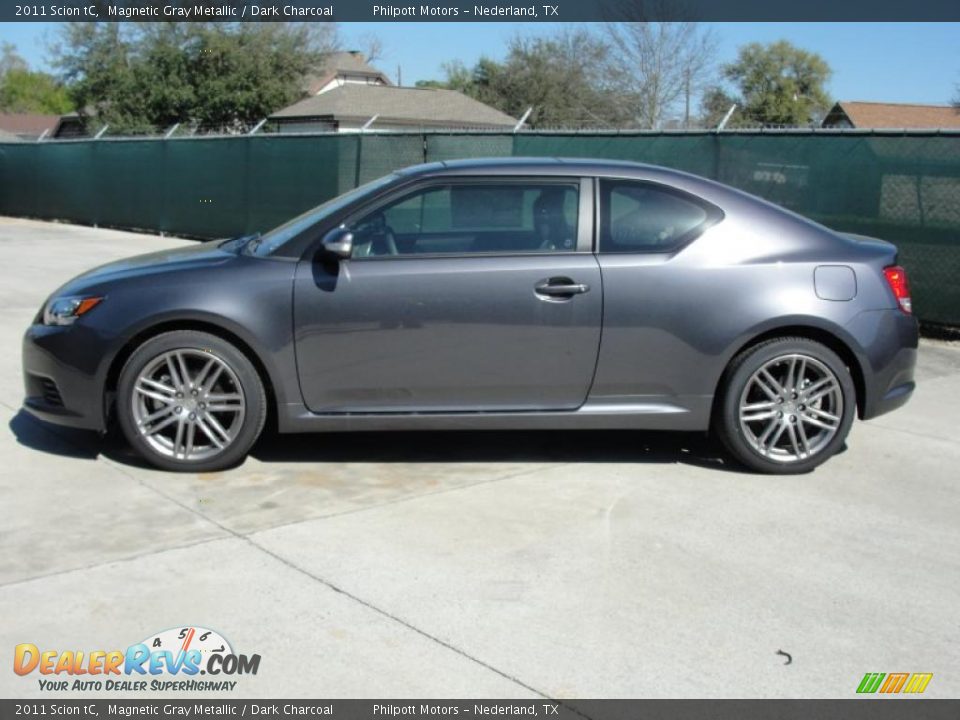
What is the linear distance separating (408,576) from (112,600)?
3.69 ft

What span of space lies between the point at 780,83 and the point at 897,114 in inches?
426

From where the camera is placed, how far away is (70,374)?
545 cm

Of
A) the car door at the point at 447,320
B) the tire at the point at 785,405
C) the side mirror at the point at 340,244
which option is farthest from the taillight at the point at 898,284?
the side mirror at the point at 340,244

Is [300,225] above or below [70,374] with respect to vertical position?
above

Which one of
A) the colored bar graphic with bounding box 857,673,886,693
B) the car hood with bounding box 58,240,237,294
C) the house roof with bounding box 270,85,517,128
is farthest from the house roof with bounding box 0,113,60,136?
the colored bar graphic with bounding box 857,673,886,693

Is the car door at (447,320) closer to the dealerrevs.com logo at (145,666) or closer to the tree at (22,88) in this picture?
the dealerrevs.com logo at (145,666)

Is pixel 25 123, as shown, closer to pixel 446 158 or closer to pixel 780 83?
pixel 780 83

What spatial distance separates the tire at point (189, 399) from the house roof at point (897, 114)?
38.5 meters

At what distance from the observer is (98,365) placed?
17.7ft

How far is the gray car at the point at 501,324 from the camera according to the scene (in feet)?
17.8

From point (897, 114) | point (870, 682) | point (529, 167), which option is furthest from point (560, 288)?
point (897, 114)

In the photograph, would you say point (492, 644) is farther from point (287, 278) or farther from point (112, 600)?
point (287, 278)

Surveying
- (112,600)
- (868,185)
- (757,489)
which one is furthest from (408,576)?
(868,185)

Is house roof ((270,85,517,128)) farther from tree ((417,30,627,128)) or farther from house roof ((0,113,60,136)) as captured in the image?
house roof ((0,113,60,136))
